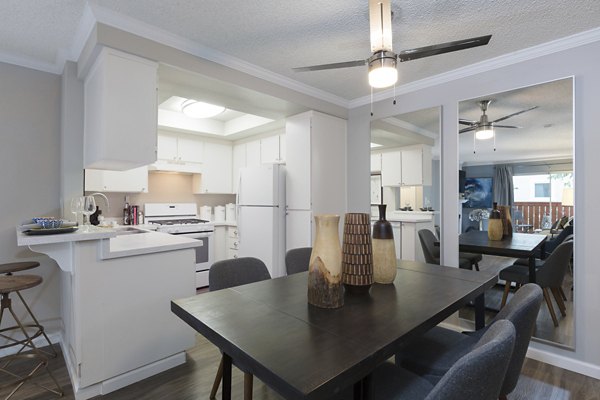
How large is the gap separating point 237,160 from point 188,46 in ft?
9.56


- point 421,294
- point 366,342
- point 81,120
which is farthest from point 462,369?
point 81,120

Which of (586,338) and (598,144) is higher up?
(598,144)

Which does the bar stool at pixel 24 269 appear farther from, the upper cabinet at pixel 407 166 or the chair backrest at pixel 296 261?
the upper cabinet at pixel 407 166

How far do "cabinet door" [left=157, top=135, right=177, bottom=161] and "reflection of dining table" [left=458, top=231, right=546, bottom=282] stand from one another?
154 inches

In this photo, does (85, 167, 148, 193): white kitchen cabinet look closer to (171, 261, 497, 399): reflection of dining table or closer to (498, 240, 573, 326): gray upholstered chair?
(171, 261, 497, 399): reflection of dining table

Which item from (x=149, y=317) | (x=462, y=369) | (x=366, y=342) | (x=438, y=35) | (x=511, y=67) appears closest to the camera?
(x=462, y=369)

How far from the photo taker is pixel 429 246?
2.92 m

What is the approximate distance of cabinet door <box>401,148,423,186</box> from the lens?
3123 millimetres

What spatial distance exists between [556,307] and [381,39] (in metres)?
2.36

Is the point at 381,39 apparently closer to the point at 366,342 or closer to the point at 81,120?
the point at 366,342

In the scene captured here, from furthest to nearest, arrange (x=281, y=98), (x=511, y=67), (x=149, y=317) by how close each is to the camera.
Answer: (x=281, y=98), (x=511, y=67), (x=149, y=317)

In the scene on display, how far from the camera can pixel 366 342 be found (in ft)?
3.18

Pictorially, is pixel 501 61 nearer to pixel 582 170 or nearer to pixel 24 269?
pixel 582 170

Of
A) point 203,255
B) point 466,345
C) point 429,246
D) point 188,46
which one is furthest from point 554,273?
point 203,255
